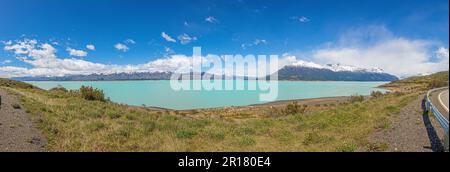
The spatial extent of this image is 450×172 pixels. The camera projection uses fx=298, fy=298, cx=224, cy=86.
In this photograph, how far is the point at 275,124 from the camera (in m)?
21.2

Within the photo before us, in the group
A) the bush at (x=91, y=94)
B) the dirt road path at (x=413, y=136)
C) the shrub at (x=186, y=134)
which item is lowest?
the shrub at (x=186, y=134)

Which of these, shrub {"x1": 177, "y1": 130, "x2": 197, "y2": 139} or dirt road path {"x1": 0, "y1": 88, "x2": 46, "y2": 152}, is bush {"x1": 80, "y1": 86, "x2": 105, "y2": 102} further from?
shrub {"x1": 177, "y1": 130, "x2": 197, "y2": 139}

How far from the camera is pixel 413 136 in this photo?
12.4m

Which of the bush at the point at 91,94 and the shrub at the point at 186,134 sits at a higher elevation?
the bush at the point at 91,94

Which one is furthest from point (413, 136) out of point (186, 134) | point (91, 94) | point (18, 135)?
point (91, 94)

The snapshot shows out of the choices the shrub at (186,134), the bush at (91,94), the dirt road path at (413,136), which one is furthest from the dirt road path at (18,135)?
the bush at (91,94)

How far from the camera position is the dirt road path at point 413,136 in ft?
34.2

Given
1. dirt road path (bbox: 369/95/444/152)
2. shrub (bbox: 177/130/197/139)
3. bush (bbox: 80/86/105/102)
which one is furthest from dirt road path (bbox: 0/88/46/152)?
bush (bbox: 80/86/105/102)

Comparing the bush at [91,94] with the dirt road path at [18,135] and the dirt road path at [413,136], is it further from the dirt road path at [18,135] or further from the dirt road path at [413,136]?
the dirt road path at [413,136]

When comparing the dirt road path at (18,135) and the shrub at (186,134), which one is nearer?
the dirt road path at (18,135)
